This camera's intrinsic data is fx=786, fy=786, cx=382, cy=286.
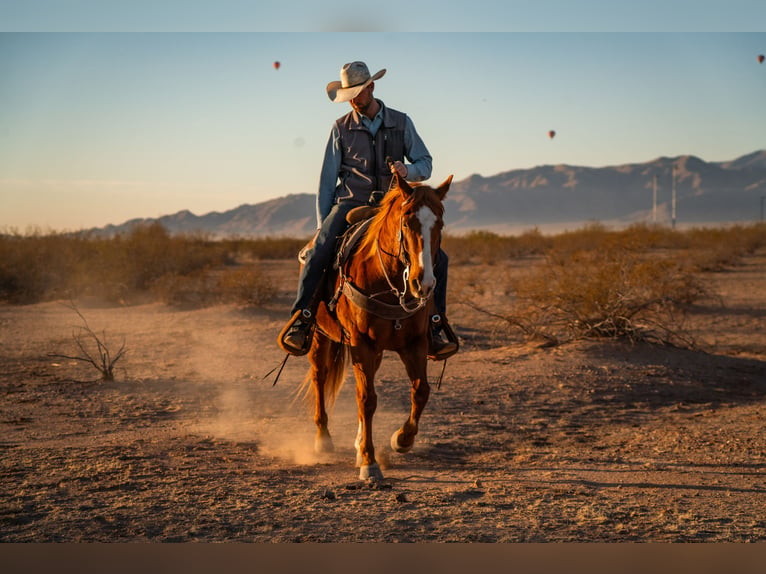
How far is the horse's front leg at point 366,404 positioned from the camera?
6.00 metres

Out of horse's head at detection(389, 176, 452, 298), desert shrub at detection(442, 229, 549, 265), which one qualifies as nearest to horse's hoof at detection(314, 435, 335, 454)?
horse's head at detection(389, 176, 452, 298)

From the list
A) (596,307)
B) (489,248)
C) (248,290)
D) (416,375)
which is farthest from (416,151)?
(489,248)

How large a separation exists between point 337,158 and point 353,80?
68 cm

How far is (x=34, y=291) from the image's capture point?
22266mm

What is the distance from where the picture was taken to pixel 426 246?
511 cm

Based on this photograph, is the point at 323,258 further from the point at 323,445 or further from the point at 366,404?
the point at 323,445

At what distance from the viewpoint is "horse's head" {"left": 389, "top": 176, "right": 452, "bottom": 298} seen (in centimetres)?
507

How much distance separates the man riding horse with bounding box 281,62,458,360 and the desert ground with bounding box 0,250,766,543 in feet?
3.73

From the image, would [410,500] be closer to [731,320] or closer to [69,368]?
[69,368]

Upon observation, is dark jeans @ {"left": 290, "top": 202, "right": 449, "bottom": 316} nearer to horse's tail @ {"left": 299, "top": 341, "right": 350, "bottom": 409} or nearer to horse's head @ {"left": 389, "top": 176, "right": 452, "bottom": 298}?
horse's tail @ {"left": 299, "top": 341, "right": 350, "bottom": 409}

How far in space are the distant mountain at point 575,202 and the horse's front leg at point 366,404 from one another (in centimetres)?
13745

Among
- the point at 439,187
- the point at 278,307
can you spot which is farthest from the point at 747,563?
the point at 278,307

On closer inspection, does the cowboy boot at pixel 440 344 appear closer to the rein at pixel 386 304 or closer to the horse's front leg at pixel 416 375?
the horse's front leg at pixel 416 375

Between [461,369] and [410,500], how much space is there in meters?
5.63
